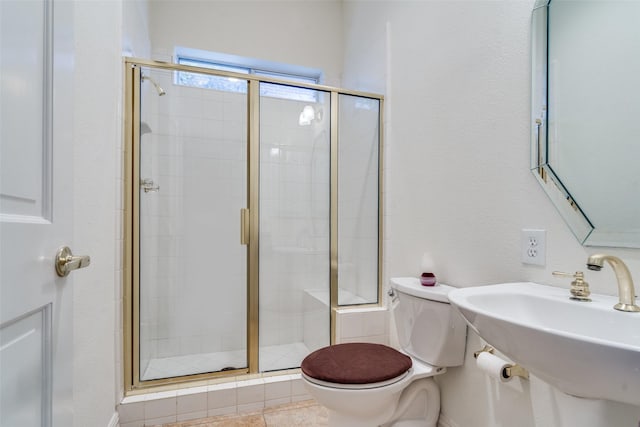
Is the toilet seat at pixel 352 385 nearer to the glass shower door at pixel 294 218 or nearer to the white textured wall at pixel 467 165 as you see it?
the white textured wall at pixel 467 165

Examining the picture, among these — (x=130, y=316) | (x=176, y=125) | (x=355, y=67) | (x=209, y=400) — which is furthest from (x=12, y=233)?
(x=355, y=67)

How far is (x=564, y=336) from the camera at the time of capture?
618mm

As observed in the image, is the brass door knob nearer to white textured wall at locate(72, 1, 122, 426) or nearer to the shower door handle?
white textured wall at locate(72, 1, 122, 426)

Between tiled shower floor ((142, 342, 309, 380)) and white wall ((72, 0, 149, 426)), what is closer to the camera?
white wall ((72, 0, 149, 426))

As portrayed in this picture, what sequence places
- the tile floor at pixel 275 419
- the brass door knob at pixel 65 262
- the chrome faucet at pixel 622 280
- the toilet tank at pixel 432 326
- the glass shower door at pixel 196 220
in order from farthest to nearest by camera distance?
1. the glass shower door at pixel 196 220
2. the tile floor at pixel 275 419
3. the toilet tank at pixel 432 326
4. the chrome faucet at pixel 622 280
5. the brass door knob at pixel 65 262

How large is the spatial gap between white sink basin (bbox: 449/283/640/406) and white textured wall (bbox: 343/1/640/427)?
16cm

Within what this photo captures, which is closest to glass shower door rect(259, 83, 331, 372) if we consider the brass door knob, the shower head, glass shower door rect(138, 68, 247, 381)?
glass shower door rect(138, 68, 247, 381)

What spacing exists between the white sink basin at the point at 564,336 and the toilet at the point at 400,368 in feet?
1.26

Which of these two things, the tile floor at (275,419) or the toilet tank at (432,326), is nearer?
the toilet tank at (432,326)

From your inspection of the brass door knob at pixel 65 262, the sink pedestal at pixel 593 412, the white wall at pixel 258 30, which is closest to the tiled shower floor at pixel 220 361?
the brass door knob at pixel 65 262

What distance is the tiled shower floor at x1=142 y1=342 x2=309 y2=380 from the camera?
1.80 m

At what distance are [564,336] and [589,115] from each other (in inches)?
28.9

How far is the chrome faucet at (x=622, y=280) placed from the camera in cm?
78

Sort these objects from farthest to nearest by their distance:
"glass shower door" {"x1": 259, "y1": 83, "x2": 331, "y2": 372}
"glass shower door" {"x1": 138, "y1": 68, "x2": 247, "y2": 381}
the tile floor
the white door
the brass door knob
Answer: "glass shower door" {"x1": 259, "y1": 83, "x2": 331, "y2": 372} < "glass shower door" {"x1": 138, "y1": 68, "x2": 247, "y2": 381} < the tile floor < the brass door knob < the white door
